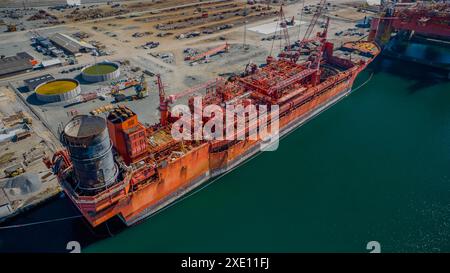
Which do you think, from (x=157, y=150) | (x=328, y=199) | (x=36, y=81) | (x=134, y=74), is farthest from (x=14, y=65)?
(x=328, y=199)

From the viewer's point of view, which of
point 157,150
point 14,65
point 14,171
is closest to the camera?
point 157,150

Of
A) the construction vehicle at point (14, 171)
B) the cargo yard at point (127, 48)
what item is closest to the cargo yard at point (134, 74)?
the construction vehicle at point (14, 171)

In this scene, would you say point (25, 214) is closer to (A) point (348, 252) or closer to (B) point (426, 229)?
(A) point (348, 252)

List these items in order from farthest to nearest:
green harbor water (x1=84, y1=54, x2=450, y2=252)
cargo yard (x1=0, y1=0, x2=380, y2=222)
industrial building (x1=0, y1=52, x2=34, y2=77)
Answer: industrial building (x1=0, y1=52, x2=34, y2=77) < cargo yard (x1=0, y1=0, x2=380, y2=222) < green harbor water (x1=84, y1=54, x2=450, y2=252)

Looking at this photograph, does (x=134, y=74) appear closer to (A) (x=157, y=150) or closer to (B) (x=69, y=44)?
(B) (x=69, y=44)

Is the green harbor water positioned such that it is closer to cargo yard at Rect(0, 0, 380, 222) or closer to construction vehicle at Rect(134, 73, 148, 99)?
cargo yard at Rect(0, 0, 380, 222)

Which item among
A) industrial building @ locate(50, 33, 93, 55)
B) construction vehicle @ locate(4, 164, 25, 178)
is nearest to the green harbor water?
construction vehicle @ locate(4, 164, 25, 178)
